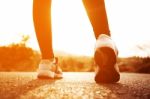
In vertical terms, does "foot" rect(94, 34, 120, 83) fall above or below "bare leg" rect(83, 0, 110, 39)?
below

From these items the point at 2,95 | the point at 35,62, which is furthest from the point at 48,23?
the point at 35,62

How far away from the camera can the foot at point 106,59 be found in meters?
2.41

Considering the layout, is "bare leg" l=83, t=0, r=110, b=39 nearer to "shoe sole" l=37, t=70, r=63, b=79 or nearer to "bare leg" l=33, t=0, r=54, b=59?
"bare leg" l=33, t=0, r=54, b=59

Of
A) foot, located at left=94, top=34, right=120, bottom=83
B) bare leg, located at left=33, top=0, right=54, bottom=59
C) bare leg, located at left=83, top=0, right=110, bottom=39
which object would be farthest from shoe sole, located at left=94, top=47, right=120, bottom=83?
bare leg, located at left=33, top=0, right=54, bottom=59

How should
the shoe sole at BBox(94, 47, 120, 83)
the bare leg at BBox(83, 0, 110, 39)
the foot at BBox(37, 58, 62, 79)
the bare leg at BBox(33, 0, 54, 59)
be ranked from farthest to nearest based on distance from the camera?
1. the foot at BBox(37, 58, 62, 79)
2. the bare leg at BBox(33, 0, 54, 59)
3. the bare leg at BBox(83, 0, 110, 39)
4. the shoe sole at BBox(94, 47, 120, 83)

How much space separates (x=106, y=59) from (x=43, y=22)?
31.5 inches

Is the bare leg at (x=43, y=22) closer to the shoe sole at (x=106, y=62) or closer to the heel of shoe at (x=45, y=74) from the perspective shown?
the heel of shoe at (x=45, y=74)

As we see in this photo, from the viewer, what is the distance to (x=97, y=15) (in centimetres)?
268

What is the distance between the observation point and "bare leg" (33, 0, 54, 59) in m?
2.97

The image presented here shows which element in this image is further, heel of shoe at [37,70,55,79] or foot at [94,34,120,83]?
heel of shoe at [37,70,55,79]

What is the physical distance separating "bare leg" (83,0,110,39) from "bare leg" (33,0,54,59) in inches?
16.2

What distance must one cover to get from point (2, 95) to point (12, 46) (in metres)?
6.64

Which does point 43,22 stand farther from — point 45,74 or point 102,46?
point 102,46

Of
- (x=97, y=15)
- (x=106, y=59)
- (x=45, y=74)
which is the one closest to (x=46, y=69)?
(x=45, y=74)
